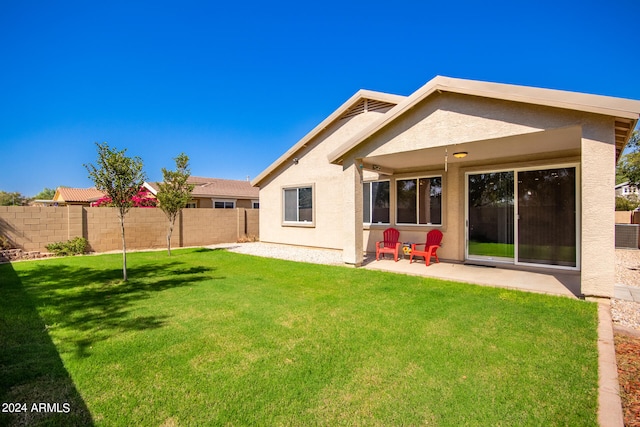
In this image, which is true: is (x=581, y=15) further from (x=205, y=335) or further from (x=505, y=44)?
(x=205, y=335)

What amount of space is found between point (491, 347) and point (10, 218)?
16.2 m

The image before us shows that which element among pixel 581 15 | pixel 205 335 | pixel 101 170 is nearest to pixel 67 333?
pixel 205 335

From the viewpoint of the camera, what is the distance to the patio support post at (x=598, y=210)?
5.16 m

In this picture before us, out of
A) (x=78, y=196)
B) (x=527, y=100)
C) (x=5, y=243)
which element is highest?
(x=527, y=100)

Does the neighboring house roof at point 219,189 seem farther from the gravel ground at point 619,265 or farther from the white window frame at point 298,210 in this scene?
the white window frame at point 298,210

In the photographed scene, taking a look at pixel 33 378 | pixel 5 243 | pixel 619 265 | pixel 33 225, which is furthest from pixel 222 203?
pixel 619 265

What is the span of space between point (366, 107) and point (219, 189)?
1543 centimetres

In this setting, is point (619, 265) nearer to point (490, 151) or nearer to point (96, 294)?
point (490, 151)

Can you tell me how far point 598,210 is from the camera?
5254 mm

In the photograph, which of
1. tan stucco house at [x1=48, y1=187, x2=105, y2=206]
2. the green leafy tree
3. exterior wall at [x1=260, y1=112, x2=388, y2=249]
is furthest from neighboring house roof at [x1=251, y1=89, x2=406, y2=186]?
the green leafy tree

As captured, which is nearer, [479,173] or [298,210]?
[479,173]

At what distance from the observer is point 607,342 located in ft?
12.3

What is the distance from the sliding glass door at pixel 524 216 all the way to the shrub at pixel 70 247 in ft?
49.1

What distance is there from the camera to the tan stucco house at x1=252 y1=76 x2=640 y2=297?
531cm
